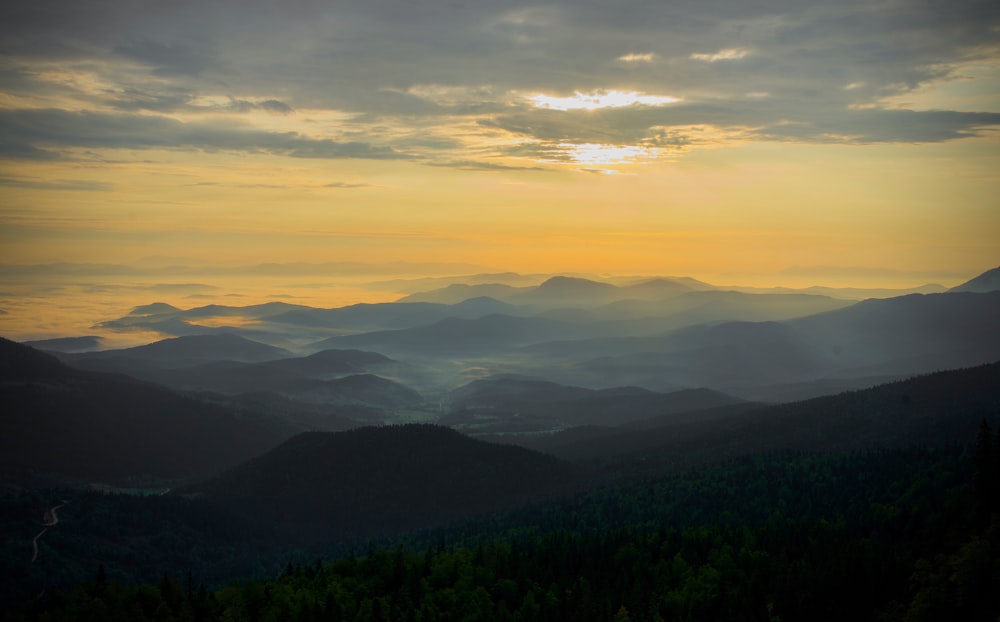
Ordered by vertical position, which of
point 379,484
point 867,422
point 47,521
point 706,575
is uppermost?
point 867,422

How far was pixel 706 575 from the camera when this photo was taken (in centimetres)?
8100

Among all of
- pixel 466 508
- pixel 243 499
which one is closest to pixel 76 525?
pixel 243 499

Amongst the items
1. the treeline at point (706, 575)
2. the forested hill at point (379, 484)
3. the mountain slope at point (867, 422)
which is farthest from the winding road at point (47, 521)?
the mountain slope at point (867, 422)

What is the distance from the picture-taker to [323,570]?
90.9 m

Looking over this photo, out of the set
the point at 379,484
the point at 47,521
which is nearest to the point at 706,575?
the point at 47,521

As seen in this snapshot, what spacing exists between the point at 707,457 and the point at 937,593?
9977 cm

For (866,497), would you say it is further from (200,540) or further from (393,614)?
(200,540)

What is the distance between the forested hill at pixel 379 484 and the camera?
559ft

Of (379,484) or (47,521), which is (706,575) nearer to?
→ (47,521)

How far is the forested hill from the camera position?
170 m

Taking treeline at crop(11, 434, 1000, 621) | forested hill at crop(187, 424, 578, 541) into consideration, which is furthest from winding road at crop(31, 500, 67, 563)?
treeline at crop(11, 434, 1000, 621)

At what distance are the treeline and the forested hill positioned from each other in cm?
6504

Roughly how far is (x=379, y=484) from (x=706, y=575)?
111m

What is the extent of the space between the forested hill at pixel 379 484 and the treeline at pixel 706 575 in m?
65.0
